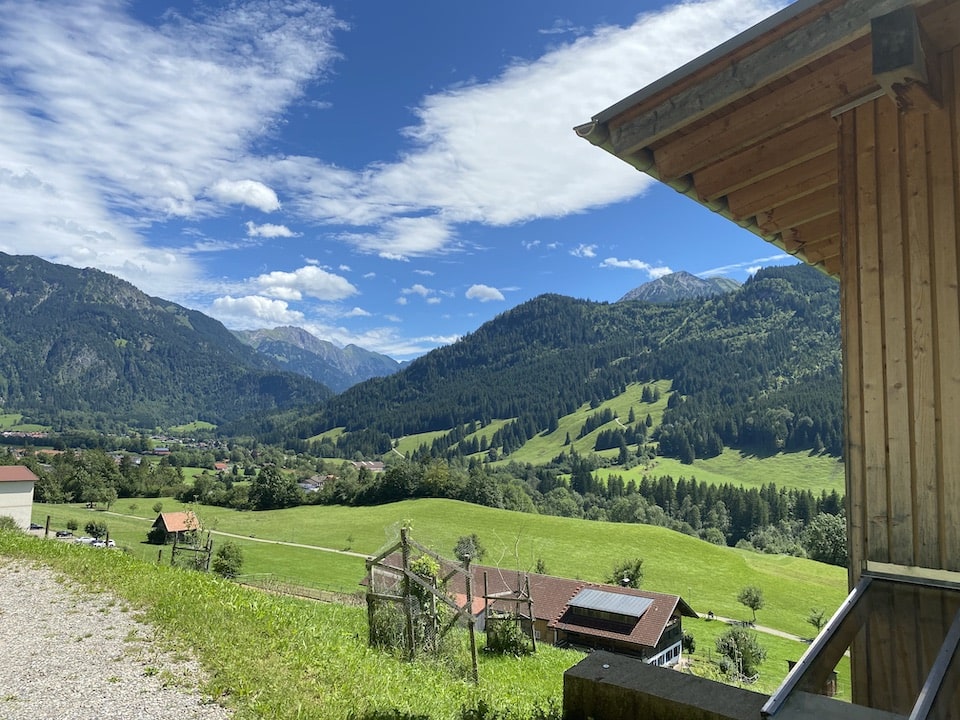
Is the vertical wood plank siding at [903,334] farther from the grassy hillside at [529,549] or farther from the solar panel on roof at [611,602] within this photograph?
the grassy hillside at [529,549]

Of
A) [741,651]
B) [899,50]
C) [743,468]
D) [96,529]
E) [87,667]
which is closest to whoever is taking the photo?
[899,50]

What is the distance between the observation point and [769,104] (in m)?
3.47

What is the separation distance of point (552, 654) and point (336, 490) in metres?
66.1

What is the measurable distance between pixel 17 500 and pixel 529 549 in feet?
124

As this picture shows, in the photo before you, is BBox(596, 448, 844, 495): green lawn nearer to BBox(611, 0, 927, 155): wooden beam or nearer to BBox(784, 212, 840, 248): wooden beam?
BBox(784, 212, 840, 248): wooden beam

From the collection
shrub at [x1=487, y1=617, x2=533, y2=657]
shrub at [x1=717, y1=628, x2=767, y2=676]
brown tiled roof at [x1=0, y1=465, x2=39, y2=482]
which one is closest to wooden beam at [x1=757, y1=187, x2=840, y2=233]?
shrub at [x1=487, y1=617, x2=533, y2=657]

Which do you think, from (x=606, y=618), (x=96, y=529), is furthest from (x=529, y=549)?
(x=96, y=529)

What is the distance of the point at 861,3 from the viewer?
2.81 m

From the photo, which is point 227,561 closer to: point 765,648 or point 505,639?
point 505,639

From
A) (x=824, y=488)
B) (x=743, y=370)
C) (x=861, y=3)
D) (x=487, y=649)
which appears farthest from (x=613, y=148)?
(x=743, y=370)

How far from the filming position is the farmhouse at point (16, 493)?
3469 cm

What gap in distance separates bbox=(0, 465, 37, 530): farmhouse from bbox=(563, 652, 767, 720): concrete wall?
136 ft

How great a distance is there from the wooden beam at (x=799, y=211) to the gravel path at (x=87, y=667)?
6.20 meters

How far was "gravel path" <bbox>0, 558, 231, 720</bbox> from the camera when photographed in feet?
17.3
